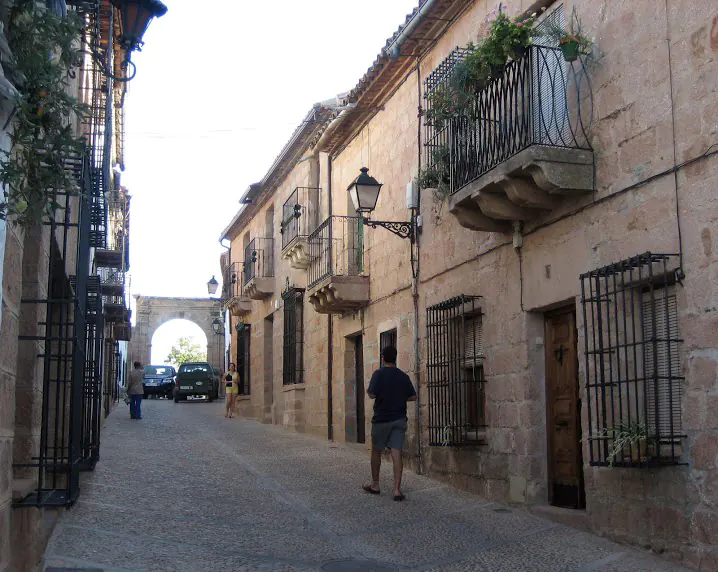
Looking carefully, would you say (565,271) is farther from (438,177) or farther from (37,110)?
(37,110)

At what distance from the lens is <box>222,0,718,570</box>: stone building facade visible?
6211 millimetres

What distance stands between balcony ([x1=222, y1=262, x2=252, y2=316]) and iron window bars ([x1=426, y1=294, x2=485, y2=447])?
42.0 ft

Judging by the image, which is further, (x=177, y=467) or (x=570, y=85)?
(x=177, y=467)

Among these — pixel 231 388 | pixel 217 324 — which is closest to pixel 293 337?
pixel 231 388

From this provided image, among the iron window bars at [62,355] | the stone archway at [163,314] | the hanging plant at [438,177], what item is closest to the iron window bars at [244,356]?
the hanging plant at [438,177]

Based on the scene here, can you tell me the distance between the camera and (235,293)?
83.9 ft

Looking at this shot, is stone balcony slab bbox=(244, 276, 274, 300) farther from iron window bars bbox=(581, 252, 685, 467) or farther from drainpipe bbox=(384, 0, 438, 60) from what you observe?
iron window bars bbox=(581, 252, 685, 467)

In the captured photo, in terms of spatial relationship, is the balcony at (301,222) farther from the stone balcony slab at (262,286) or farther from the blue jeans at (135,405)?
the blue jeans at (135,405)

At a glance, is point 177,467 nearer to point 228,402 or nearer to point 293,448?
point 293,448

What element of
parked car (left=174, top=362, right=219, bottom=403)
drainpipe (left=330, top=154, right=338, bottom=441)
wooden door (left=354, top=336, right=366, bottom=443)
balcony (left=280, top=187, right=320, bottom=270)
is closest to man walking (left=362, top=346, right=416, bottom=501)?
wooden door (left=354, top=336, right=366, bottom=443)

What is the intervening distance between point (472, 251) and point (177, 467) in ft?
15.3

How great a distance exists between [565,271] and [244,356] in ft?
57.8

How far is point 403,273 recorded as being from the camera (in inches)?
470

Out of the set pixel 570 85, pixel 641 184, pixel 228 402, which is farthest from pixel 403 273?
pixel 228 402
